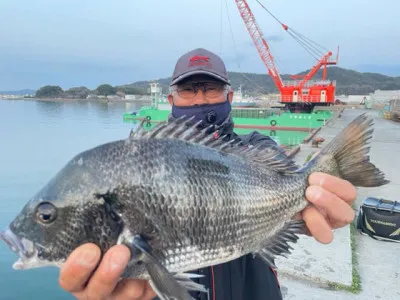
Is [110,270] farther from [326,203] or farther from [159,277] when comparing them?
[326,203]

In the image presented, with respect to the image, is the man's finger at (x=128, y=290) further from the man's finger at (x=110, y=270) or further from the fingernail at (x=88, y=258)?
the fingernail at (x=88, y=258)

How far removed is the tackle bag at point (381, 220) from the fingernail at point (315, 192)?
396 cm

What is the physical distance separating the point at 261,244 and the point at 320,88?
37.9 meters

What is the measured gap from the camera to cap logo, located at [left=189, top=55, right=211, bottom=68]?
2524 millimetres

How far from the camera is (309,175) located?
1920mm

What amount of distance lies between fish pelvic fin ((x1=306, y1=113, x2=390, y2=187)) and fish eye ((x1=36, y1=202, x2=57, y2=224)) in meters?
1.47

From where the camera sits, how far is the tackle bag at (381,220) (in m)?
4.94

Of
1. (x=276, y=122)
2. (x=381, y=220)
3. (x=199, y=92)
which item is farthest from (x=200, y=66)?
(x=276, y=122)

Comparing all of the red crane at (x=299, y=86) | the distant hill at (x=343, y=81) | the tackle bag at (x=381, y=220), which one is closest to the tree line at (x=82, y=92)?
the distant hill at (x=343, y=81)

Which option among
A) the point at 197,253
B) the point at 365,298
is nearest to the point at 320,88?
the point at 365,298

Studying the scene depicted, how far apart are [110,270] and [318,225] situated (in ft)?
3.91

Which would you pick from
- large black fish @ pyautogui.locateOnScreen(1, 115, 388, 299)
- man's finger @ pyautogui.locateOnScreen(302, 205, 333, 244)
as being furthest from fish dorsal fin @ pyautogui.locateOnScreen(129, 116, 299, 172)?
man's finger @ pyautogui.locateOnScreen(302, 205, 333, 244)

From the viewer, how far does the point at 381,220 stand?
4984 millimetres

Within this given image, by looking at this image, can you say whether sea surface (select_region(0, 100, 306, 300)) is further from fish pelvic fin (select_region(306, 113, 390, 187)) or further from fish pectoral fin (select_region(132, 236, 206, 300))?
fish pelvic fin (select_region(306, 113, 390, 187))
